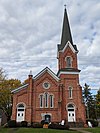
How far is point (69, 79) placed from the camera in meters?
45.0

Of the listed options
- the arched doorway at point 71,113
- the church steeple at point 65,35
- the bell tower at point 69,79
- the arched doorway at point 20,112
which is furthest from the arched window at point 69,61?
the arched doorway at point 20,112

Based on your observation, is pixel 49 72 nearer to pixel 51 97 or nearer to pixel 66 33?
pixel 51 97

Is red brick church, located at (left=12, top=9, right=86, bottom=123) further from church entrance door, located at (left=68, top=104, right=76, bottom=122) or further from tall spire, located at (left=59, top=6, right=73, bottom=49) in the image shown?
tall spire, located at (left=59, top=6, right=73, bottom=49)

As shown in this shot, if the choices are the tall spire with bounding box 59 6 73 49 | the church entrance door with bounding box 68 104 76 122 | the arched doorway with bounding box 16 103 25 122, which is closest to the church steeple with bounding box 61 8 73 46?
the tall spire with bounding box 59 6 73 49

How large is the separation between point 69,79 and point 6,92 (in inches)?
586

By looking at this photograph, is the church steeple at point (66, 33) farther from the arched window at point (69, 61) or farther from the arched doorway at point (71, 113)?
the arched doorway at point (71, 113)

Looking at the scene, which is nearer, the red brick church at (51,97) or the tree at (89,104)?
the red brick church at (51,97)

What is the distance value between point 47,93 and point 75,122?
316 inches

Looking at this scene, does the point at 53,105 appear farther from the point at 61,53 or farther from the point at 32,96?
the point at 61,53

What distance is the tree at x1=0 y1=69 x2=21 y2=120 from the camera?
45.8 meters

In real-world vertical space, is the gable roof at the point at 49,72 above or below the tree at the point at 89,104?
above

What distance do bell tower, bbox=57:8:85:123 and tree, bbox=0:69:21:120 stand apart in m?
12.3

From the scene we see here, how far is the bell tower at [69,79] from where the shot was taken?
140 ft

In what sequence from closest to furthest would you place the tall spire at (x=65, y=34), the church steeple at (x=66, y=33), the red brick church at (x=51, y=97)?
the red brick church at (x=51, y=97)
the tall spire at (x=65, y=34)
the church steeple at (x=66, y=33)
